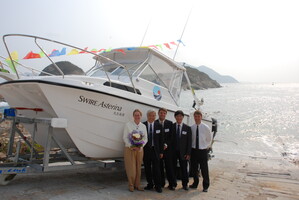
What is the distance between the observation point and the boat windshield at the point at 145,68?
20.4 feet

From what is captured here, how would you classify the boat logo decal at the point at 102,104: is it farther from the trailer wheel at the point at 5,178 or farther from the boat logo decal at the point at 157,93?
the trailer wheel at the point at 5,178

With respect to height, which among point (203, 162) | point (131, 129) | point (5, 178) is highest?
point (131, 129)

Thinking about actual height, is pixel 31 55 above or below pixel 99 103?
above

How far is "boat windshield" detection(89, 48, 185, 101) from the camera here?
6.21m

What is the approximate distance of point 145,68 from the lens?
6.23 m

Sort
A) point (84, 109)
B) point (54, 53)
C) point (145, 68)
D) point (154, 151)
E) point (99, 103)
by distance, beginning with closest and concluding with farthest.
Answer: point (84, 109) → point (99, 103) → point (154, 151) → point (54, 53) → point (145, 68)

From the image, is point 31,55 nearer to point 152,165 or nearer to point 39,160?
point 39,160

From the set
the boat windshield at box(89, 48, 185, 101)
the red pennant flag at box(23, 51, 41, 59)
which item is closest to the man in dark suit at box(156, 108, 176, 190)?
the boat windshield at box(89, 48, 185, 101)

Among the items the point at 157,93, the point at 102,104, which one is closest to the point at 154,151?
the point at 102,104

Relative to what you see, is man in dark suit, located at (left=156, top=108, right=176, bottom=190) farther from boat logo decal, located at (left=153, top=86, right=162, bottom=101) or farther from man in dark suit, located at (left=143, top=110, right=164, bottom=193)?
boat logo decal, located at (left=153, top=86, right=162, bottom=101)

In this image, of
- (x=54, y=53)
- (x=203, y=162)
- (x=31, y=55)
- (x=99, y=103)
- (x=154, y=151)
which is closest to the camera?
(x=99, y=103)

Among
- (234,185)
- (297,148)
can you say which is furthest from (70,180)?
(297,148)

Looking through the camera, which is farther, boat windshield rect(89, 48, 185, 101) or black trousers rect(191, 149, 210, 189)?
boat windshield rect(89, 48, 185, 101)

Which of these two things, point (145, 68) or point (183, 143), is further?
point (145, 68)
